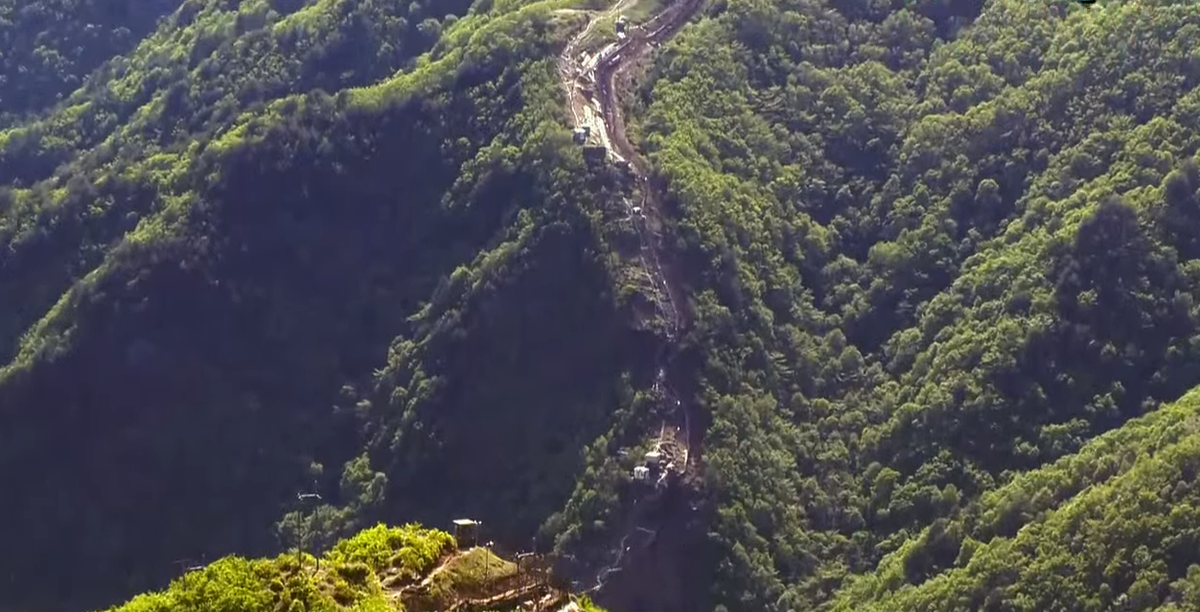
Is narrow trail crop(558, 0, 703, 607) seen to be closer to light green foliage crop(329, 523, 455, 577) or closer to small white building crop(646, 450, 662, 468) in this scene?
small white building crop(646, 450, 662, 468)

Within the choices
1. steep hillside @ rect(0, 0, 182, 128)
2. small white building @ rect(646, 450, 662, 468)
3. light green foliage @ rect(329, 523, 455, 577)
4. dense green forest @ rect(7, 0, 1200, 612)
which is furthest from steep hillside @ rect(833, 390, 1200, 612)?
steep hillside @ rect(0, 0, 182, 128)

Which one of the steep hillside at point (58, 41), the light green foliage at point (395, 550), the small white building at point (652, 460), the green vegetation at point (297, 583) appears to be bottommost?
the small white building at point (652, 460)

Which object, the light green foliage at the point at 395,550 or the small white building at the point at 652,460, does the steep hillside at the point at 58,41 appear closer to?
the small white building at the point at 652,460

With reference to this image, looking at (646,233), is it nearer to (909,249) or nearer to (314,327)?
(909,249)

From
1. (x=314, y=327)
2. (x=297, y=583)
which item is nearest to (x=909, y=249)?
(x=314, y=327)

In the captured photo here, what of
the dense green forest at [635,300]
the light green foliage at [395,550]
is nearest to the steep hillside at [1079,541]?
the dense green forest at [635,300]
